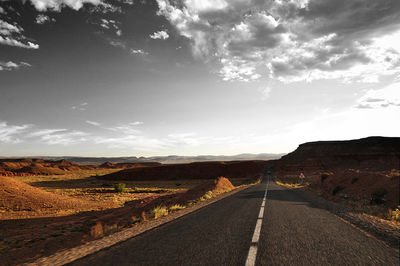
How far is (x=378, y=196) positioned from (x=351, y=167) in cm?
8627

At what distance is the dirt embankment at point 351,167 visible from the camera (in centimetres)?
1830

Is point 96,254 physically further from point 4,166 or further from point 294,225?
point 4,166

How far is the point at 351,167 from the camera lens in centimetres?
8994

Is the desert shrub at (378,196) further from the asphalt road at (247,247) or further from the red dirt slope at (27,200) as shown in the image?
the red dirt slope at (27,200)

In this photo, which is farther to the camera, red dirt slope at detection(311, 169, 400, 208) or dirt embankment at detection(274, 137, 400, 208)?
dirt embankment at detection(274, 137, 400, 208)

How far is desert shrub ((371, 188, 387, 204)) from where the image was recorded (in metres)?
15.6

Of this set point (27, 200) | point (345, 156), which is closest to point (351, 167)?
point (345, 156)

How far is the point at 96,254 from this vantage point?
5137 millimetres

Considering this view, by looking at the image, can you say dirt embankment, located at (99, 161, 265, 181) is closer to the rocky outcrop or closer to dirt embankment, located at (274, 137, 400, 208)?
the rocky outcrop

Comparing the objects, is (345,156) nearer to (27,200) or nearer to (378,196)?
(378,196)

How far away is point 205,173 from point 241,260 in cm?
8292

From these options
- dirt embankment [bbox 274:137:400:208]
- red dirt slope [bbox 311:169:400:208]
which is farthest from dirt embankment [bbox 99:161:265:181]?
red dirt slope [bbox 311:169:400:208]

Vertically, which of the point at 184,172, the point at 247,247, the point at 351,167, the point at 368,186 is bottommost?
the point at 184,172

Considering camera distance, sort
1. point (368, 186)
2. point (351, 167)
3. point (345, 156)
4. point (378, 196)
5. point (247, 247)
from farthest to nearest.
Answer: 1. point (345, 156)
2. point (351, 167)
3. point (368, 186)
4. point (378, 196)
5. point (247, 247)
